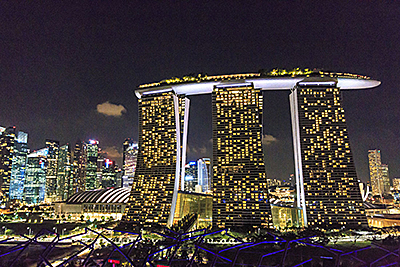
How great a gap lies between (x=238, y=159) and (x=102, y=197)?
81862 millimetres

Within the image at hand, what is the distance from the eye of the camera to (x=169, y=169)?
11969 centimetres

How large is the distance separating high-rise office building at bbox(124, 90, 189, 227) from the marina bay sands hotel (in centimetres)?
38

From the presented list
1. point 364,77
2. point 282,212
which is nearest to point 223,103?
point 282,212

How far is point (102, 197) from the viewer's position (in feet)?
518

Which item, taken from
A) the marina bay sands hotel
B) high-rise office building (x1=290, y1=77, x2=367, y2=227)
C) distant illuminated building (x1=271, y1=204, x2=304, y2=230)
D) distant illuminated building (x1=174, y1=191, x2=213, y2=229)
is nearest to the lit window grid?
high-rise office building (x1=290, y1=77, x2=367, y2=227)

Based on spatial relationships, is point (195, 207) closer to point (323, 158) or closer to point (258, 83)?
point (323, 158)

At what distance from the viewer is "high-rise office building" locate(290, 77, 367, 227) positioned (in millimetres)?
105438

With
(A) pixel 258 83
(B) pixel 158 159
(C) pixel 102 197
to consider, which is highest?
(A) pixel 258 83

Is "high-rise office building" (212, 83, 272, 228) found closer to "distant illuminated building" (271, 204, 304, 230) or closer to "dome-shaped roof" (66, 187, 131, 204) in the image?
"distant illuminated building" (271, 204, 304, 230)

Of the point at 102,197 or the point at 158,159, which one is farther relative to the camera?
the point at 102,197

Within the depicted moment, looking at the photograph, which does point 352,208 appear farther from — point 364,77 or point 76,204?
point 76,204

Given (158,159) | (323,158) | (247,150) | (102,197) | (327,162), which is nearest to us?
(327,162)

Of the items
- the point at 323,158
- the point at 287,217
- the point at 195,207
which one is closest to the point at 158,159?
the point at 195,207

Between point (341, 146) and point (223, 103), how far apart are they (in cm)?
4700
